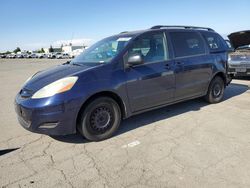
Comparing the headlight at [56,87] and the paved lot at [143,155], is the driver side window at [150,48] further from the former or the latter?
the paved lot at [143,155]

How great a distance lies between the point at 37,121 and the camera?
3582 mm

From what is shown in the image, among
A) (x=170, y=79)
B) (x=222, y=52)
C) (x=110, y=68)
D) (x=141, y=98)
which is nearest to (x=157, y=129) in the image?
(x=141, y=98)

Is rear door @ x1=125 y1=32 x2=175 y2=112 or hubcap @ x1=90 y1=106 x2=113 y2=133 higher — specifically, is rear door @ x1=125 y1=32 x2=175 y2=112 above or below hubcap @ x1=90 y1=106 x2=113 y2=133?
above

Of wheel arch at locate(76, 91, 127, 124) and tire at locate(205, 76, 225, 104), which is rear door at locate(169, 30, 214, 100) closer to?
tire at locate(205, 76, 225, 104)

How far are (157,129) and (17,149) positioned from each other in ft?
7.87

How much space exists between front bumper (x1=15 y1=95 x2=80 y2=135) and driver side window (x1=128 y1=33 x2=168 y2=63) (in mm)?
1440

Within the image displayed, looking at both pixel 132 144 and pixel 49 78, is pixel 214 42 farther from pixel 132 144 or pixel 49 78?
pixel 49 78

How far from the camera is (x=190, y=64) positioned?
513cm

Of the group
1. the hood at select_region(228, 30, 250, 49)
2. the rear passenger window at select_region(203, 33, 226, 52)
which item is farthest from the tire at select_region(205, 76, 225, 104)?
the hood at select_region(228, 30, 250, 49)

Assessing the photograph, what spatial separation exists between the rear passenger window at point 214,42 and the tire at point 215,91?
73cm

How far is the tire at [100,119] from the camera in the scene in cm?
383

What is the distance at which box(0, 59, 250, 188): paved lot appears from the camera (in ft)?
9.50

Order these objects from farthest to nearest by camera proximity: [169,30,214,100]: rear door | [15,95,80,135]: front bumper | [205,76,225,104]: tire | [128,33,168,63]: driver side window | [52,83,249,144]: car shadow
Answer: [205,76,225,104]: tire
[169,30,214,100]: rear door
[128,33,168,63]: driver side window
[52,83,249,144]: car shadow
[15,95,80,135]: front bumper

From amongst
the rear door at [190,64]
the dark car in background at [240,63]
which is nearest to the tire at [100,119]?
the rear door at [190,64]
